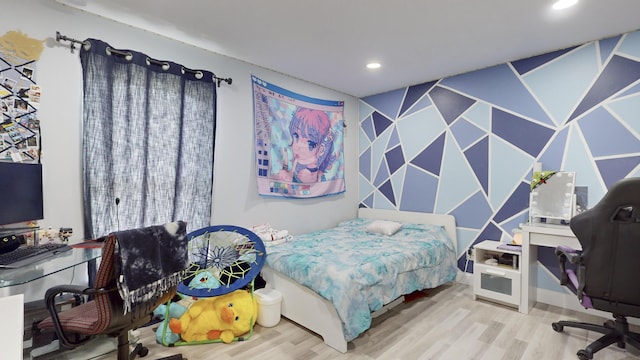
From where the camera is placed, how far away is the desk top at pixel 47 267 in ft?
4.55

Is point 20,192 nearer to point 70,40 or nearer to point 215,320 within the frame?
point 70,40

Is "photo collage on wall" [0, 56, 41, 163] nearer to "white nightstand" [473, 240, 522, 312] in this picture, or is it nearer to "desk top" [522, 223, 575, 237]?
"white nightstand" [473, 240, 522, 312]

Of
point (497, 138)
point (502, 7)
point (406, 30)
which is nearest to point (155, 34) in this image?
point (406, 30)

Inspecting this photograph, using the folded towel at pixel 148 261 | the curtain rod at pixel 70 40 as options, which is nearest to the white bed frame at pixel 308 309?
the folded towel at pixel 148 261

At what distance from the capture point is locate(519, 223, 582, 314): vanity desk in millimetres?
2604

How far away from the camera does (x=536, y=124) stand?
3092mm

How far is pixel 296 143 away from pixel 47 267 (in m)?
2.59

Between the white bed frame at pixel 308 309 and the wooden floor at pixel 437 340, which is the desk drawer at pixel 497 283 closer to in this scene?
the wooden floor at pixel 437 340

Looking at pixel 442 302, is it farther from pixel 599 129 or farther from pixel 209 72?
pixel 209 72

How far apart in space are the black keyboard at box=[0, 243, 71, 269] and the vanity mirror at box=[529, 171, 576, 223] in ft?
12.7

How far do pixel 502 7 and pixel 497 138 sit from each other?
1508mm

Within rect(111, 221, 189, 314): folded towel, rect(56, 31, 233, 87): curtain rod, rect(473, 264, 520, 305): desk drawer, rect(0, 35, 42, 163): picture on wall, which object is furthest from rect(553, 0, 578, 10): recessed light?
rect(0, 35, 42, 163): picture on wall

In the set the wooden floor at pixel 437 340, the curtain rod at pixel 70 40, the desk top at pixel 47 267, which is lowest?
the wooden floor at pixel 437 340

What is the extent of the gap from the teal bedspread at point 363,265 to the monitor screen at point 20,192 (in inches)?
66.7
